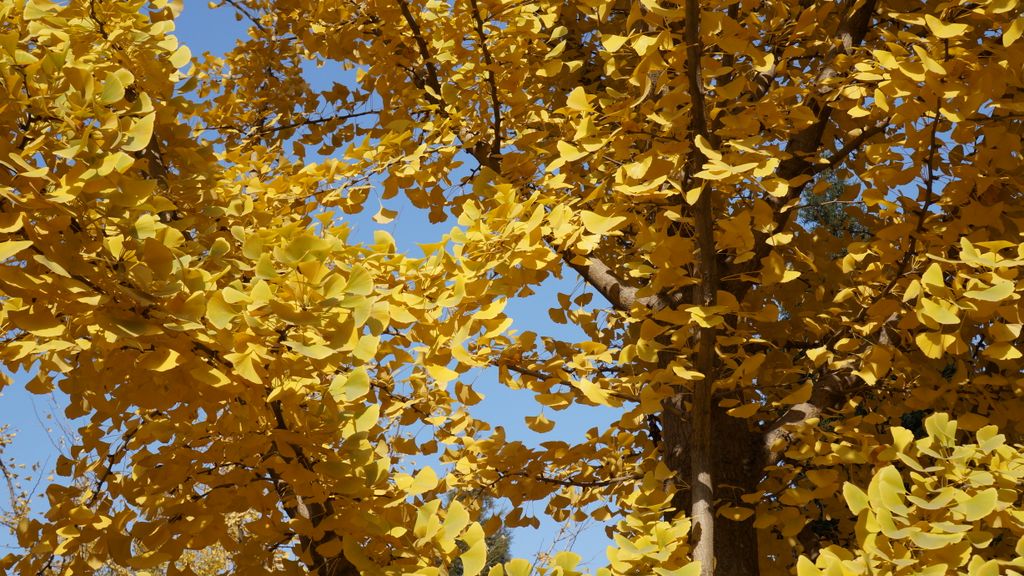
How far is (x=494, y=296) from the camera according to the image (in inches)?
82.7

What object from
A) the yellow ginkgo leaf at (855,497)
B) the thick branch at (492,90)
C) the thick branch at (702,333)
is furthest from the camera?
the thick branch at (492,90)

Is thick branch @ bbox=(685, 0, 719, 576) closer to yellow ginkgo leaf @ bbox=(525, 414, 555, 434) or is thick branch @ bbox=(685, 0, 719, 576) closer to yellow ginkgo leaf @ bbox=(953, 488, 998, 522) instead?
yellow ginkgo leaf @ bbox=(525, 414, 555, 434)

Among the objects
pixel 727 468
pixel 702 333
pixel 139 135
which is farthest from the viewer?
pixel 727 468

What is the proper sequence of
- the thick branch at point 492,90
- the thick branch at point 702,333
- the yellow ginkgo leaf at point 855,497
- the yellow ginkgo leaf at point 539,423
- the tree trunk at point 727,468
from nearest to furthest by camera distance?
the yellow ginkgo leaf at point 855,497
the thick branch at point 702,333
the yellow ginkgo leaf at point 539,423
the thick branch at point 492,90
the tree trunk at point 727,468

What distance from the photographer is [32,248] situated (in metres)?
1.58

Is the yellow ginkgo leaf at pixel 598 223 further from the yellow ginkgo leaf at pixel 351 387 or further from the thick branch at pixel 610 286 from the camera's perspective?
the thick branch at pixel 610 286

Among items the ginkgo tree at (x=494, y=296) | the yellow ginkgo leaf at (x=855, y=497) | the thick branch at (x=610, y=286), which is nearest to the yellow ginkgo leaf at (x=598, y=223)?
the ginkgo tree at (x=494, y=296)

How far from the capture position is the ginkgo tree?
1.57 m

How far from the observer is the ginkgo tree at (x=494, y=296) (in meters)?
1.57

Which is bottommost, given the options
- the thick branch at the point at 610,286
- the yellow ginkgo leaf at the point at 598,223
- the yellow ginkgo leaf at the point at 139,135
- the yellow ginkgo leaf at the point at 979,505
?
the yellow ginkgo leaf at the point at 979,505

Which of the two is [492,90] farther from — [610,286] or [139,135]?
[139,135]

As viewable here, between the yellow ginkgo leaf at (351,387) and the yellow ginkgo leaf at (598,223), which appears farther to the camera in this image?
the yellow ginkgo leaf at (598,223)

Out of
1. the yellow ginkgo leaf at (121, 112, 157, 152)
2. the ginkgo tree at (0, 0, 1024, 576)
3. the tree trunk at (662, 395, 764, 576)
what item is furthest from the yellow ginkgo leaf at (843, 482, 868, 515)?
the yellow ginkgo leaf at (121, 112, 157, 152)

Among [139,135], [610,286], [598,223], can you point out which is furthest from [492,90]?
[139,135]
